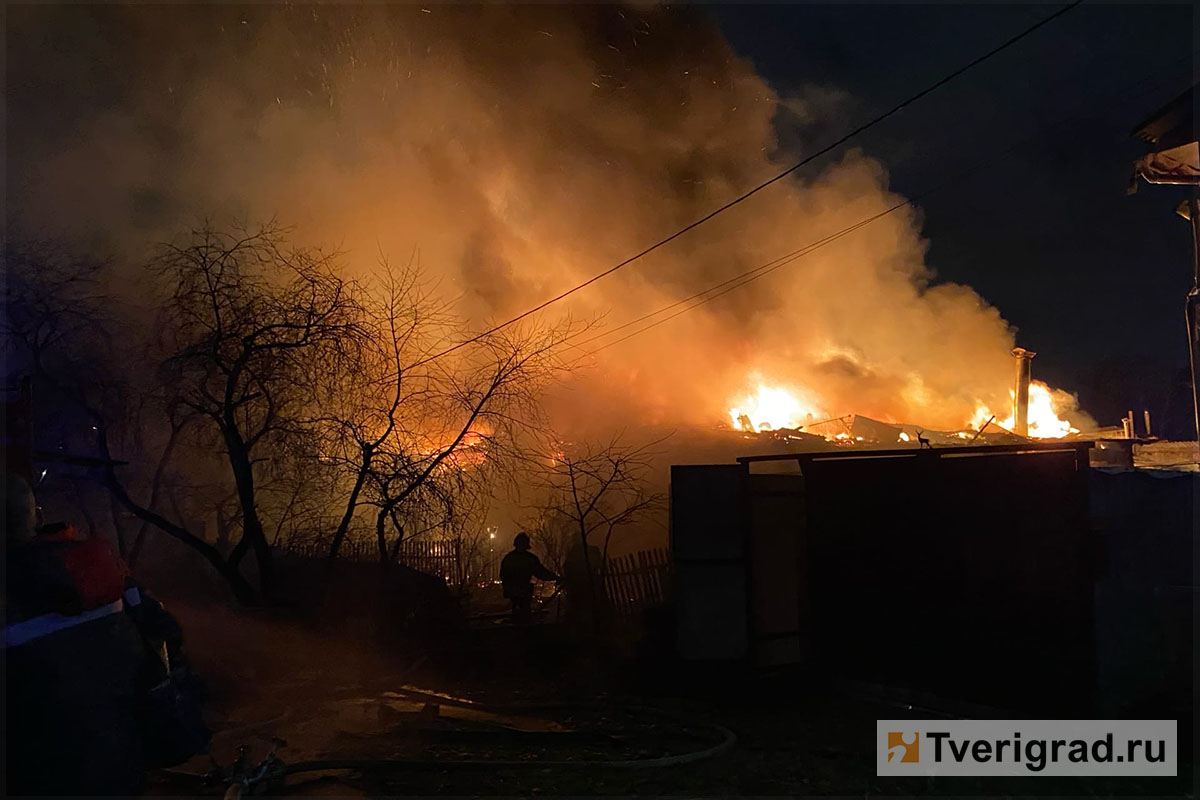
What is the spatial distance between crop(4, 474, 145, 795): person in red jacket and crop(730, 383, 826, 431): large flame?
944 inches

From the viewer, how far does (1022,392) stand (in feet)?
86.4

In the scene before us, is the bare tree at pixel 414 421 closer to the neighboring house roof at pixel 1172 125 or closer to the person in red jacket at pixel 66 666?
the person in red jacket at pixel 66 666

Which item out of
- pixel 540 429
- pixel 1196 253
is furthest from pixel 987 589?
pixel 1196 253

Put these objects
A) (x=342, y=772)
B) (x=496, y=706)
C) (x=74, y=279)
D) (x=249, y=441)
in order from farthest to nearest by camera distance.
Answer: (x=74, y=279) < (x=249, y=441) < (x=496, y=706) < (x=342, y=772)

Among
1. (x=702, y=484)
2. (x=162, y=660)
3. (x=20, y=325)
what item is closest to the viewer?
(x=162, y=660)

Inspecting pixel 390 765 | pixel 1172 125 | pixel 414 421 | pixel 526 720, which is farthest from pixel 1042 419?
pixel 390 765

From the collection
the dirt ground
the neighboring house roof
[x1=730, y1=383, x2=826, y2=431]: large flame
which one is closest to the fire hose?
the dirt ground

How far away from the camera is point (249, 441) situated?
10430 millimetres

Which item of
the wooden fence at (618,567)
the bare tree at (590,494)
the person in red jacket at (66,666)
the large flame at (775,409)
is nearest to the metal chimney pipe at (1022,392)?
the large flame at (775,409)

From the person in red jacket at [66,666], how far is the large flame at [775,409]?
78.6 feet

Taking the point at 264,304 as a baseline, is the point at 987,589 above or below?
below

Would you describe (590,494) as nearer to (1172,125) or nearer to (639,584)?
(639,584)

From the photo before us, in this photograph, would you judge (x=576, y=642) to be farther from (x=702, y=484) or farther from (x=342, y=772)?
(x=342, y=772)

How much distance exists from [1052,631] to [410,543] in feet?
36.0
